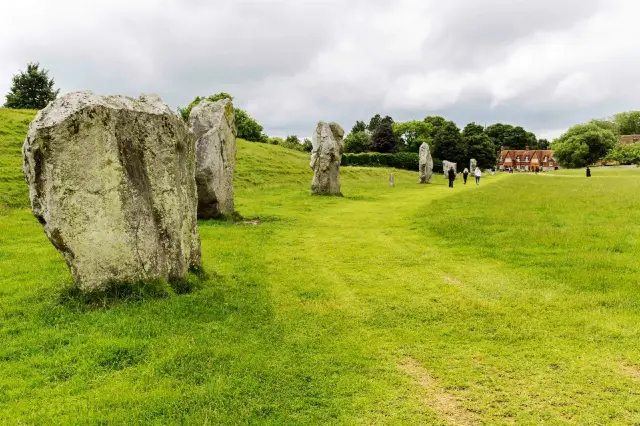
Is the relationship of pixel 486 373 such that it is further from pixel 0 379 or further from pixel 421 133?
pixel 421 133

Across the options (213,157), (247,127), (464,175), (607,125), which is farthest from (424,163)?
(607,125)

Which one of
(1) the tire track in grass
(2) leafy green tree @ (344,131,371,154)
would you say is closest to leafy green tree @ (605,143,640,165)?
(2) leafy green tree @ (344,131,371,154)

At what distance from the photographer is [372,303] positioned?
8.31 m

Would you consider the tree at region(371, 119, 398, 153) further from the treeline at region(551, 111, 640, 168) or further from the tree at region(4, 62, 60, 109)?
the tree at region(4, 62, 60, 109)

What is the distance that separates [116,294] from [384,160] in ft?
200

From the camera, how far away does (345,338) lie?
680cm

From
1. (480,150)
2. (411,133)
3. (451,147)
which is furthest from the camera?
(411,133)

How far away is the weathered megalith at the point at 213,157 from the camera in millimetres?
16141

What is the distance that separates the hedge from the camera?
213ft

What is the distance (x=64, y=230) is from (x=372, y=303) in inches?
210

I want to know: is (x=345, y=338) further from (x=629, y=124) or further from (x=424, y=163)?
(x=629, y=124)

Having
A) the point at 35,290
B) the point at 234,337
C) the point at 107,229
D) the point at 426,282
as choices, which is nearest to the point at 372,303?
the point at 426,282

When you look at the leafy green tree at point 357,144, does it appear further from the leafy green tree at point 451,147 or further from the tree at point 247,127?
the tree at point 247,127

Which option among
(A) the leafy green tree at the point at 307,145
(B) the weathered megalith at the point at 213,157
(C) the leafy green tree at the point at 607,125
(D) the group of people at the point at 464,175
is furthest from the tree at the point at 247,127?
(C) the leafy green tree at the point at 607,125
